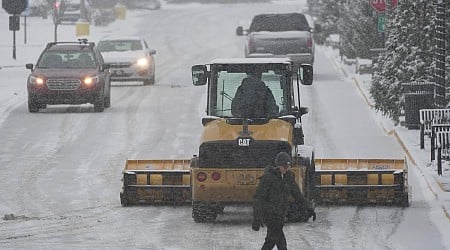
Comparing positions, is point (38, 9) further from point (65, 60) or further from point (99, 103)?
point (99, 103)

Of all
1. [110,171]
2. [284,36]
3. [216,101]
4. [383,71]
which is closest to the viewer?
[216,101]

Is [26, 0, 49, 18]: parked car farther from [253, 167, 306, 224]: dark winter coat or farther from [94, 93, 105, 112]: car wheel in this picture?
[253, 167, 306, 224]: dark winter coat

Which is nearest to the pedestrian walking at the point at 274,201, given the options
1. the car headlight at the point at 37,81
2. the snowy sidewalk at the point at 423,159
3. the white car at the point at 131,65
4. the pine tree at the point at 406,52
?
the snowy sidewalk at the point at 423,159

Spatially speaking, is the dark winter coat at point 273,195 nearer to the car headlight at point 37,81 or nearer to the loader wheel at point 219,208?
the loader wheel at point 219,208

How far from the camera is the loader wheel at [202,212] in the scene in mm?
17109

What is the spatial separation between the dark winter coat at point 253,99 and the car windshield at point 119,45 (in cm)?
2572

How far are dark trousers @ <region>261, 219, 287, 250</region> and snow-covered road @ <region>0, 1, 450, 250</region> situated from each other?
2299 millimetres

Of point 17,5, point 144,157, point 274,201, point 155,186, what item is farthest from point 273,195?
point 17,5

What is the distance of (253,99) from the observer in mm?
17438

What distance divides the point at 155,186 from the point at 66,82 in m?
14.4

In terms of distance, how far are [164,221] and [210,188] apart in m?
1.23

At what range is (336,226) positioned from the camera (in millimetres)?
17109

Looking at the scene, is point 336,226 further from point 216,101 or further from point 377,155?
point 377,155

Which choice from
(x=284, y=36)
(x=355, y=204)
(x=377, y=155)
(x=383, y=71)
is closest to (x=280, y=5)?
(x=284, y=36)
